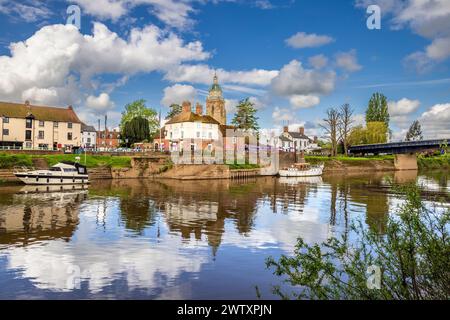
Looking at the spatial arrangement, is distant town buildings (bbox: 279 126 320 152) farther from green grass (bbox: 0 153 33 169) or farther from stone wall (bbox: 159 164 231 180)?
green grass (bbox: 0 153 33 169)

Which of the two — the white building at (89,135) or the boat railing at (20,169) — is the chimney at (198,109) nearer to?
the white building at (89,135)

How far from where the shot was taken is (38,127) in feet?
272

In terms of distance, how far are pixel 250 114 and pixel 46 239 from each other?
92.9 metres

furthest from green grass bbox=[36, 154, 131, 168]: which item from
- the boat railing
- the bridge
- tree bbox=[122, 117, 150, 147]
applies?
the bridge

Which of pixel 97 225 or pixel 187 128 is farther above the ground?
pixel 187 128

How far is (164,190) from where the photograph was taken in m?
53.0

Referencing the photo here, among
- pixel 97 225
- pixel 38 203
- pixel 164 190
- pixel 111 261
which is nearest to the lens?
pixel 111 261

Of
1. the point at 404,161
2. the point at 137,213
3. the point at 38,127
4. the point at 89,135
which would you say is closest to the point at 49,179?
the point at 137,213

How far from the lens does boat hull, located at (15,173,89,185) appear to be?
53.7 meters

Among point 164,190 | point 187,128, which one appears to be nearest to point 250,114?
point 187,128

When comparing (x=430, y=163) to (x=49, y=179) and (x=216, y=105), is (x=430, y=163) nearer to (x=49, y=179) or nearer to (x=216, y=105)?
(x=216, y=105)

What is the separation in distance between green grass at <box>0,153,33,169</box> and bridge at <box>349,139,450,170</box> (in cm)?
8776

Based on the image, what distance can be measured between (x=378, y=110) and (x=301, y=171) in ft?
219
